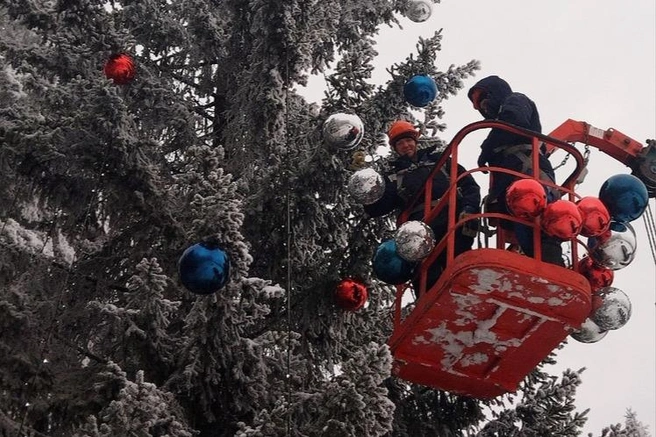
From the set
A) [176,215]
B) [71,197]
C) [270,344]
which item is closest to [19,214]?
[71,197]

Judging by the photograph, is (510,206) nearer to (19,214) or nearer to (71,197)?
(71,197)

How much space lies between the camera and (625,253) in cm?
Result: 728

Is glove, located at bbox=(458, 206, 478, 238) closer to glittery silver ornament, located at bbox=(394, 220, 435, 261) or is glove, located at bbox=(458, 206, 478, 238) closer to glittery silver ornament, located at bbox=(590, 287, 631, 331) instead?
glittery silver ornament, located at bbox=(394, 220, 435, 261)

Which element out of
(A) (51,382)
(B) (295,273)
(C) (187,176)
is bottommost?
(A) (51,382)

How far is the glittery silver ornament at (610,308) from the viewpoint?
24.0 feet

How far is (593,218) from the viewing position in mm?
6730

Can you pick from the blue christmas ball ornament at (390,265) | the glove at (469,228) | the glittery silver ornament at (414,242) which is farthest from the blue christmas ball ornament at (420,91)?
the glittery silver ornament at (414,242)

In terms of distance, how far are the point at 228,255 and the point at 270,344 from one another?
98 cm

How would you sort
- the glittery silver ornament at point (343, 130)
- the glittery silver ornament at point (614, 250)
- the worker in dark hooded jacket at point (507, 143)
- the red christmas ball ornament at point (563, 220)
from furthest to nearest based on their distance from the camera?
the glittery silver ornament at point (343, 130), the worker in dark hooded jacket at point (507, 143), the glittery silver ornament at point (614, 250), the red christmas ball ornament at point (563, 220)

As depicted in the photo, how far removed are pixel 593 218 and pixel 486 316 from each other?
3.40 feet

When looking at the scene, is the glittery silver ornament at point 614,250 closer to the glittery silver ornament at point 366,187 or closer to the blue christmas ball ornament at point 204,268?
the glittery silver ornament at point 366,187

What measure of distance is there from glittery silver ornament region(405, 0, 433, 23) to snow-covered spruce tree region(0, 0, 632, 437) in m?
0.53

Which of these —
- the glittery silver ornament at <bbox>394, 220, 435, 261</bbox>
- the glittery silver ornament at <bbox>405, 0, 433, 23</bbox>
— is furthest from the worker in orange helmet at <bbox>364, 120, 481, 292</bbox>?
the glittery silver ornament at <bbox>405, 0, 433, 23</bbox>

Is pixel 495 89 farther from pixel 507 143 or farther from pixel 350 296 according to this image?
pixel 350 296
